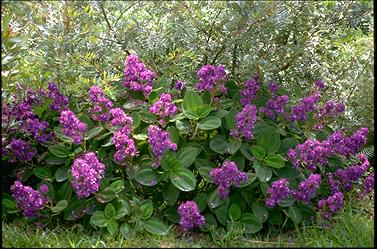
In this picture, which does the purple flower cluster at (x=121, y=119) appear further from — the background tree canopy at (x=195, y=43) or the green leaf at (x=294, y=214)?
the green leaf at (x=294, y=214)

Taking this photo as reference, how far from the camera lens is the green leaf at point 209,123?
3297 mm

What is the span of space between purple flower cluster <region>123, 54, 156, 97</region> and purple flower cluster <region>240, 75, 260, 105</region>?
56 cm

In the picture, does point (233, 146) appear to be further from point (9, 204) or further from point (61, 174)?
point (9, 204)

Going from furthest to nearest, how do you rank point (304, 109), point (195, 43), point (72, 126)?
1. point (195, 43)
2. point (304, 109)
3. point (72, 126)

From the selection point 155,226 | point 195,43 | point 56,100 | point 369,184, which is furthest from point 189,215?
point 195,43

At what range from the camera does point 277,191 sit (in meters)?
3.10

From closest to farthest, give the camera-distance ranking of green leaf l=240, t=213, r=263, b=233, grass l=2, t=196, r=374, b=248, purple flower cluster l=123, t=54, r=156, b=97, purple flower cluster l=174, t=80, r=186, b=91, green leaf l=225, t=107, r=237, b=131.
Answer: grass l=2, t=196, r=374, b=248, green leaf l=240, t=213, r=263, b=233, green leaf l=225, t=107, r=237, b=131, purple flower cluster l=123, t=54, r=156, b=97, purple flower cluster l=174, t=80, r=186, b=91

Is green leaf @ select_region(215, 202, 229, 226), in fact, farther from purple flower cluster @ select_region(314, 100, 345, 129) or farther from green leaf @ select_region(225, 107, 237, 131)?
purple flower cluster @ select_region(314, 100, 345, 129)

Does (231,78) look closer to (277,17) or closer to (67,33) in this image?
(277,17)

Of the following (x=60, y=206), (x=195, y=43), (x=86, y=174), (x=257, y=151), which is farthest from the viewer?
(x=195, y=43)

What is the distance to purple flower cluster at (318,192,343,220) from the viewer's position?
320 centimetres

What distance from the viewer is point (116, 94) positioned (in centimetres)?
362

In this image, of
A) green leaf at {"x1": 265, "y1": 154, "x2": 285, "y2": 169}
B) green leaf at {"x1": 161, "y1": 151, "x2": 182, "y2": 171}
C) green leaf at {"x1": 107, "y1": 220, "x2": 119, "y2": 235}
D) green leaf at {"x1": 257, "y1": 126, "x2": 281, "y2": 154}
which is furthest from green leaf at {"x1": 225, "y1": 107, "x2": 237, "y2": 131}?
green leaf at {"x1": 107, "y1": 220, "x2": 119, "y2": 235}

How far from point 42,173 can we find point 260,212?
1232mm
